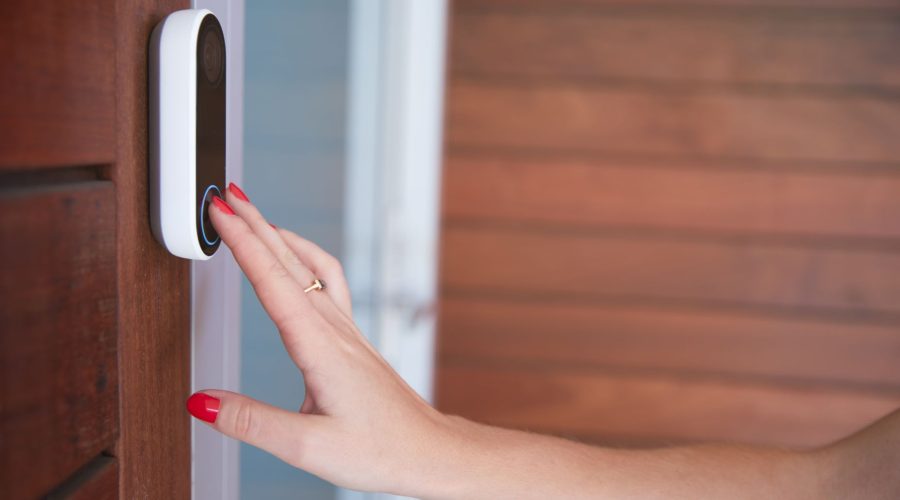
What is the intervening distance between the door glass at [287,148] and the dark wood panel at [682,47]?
39.3 inches

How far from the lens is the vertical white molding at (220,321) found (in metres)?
0.55

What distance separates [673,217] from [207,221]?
1736 millimetres

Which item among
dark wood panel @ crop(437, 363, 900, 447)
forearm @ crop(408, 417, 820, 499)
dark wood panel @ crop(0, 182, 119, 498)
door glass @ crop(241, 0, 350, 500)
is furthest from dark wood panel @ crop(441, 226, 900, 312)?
dark wood panel @ crop(0, 182, 119, 498)

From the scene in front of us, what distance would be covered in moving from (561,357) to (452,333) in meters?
0.28

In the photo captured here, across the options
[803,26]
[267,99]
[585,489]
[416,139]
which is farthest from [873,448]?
[803,26]

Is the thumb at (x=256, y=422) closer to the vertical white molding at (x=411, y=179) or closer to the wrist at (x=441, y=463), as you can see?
the wrist at (x=441, y=463)

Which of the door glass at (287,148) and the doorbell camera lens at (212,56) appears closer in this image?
the doorbell camera lens at (212,56)

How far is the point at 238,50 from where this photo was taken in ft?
1.99

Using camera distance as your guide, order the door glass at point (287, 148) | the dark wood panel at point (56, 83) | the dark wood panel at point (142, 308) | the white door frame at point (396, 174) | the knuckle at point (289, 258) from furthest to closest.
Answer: the white door frame at point (396, 174), the door glass at point (287, 148), the knuckle at point (289, 258), the dark wood panel at point (142, 308), the dark wood panel at point (56, 83)

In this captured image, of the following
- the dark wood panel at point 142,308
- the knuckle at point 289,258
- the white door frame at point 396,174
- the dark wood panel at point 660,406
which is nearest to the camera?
the dark wood panel at point 142,308

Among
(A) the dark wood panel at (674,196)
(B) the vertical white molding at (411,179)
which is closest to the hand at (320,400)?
(B) the vertical white molding at (411,179)

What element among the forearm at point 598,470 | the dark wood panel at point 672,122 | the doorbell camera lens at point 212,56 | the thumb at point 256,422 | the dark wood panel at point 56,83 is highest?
the dark wood panel at point 672,122

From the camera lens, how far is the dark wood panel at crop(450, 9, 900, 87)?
2.00 meters

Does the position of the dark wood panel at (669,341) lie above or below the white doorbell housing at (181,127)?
below
